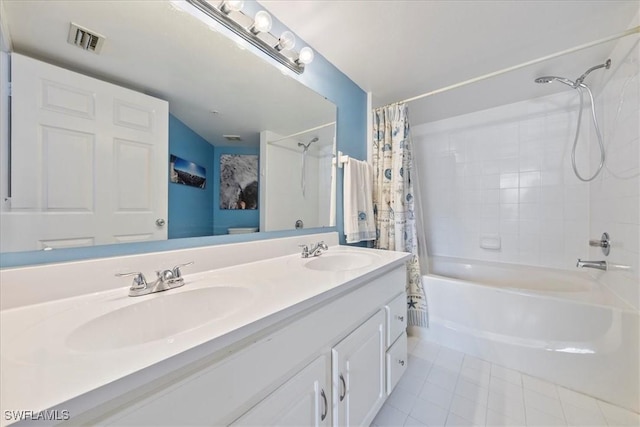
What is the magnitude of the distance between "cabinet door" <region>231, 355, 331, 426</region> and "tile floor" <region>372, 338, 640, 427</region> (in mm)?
672

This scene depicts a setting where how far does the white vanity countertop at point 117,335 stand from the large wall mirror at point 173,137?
0.23 m

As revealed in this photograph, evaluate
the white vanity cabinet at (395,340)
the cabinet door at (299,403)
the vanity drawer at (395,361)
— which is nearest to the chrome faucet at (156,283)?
the cabinet door at (299,403)

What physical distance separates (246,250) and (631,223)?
6.84 feet

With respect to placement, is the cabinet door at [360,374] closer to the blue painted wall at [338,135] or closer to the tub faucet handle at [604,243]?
the blue painted wall at [338,135]

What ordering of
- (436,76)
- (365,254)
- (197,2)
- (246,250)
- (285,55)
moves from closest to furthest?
(197,2) < (246,250) < (285,55) < (365,254) < (436,76)

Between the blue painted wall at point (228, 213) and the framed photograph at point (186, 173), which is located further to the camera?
the blue painted wall at point (228, 213)

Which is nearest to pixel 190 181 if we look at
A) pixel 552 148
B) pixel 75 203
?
pixel 75 203

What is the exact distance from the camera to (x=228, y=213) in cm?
106

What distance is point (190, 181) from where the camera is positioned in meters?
0.94

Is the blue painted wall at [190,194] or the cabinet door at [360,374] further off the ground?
the blue painted wall at [190,194]

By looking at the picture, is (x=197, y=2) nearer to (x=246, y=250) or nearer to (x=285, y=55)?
(x=285, y=55)

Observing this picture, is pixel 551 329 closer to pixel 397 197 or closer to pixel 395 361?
pixel 395 361

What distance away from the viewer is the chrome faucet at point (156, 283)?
691mm

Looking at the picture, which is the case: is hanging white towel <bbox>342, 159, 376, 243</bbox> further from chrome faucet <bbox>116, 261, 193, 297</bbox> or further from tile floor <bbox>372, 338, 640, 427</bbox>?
chrome faucet <bbox>116, 261, 193, 297</bbox>
